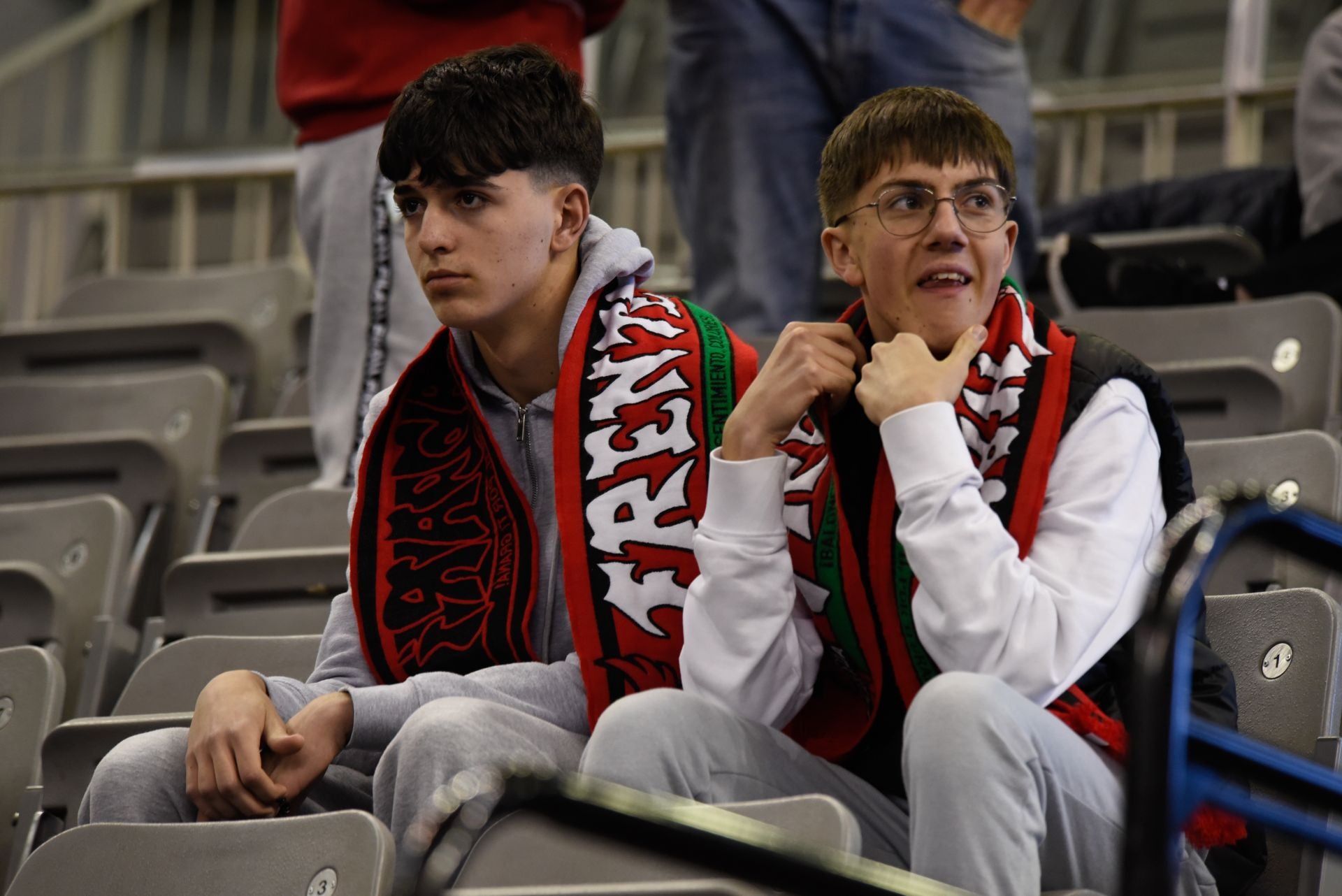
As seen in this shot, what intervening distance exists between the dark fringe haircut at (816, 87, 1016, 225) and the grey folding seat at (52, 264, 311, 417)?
6.57 ft

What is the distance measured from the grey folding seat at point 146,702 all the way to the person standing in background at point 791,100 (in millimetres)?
1015

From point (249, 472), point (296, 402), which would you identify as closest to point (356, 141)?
point (249, 472)

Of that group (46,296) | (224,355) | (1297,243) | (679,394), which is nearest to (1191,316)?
(1297,243)

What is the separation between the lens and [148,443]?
260cm

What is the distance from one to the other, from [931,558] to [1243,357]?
4.36 ft

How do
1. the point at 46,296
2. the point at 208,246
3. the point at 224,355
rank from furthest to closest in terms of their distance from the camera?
1. the point at 208,246
2. the point at 46,296
3. the point at 224,355

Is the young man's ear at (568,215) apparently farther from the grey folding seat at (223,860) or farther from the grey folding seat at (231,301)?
the grey folding seat at (231,301)

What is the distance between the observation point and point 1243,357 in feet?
8.28

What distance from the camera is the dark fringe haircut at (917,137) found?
1.61m

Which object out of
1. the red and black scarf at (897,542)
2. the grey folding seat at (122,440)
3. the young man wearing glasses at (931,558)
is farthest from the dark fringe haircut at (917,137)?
the grey folding seat at (122,440)

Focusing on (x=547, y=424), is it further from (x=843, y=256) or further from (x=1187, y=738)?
(x=1187, y=738)

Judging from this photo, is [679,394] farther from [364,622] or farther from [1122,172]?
[1122,172]

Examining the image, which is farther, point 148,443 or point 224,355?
point 224,355

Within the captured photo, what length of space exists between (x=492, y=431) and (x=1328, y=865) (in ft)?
3.05
